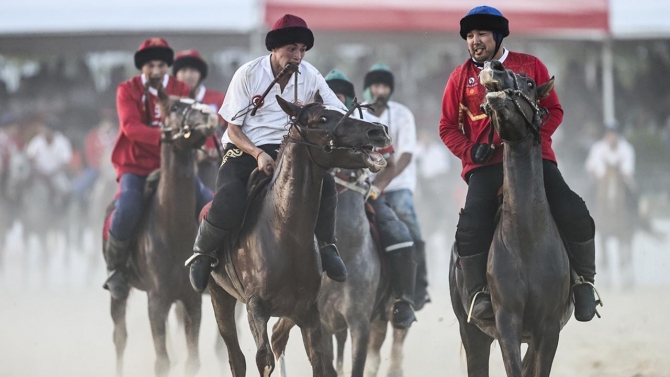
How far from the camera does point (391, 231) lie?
10125 mm

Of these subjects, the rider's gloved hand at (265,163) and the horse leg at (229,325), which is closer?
the rider's gloved hand at (265,163)

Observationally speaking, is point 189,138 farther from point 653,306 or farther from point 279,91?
point 653,306

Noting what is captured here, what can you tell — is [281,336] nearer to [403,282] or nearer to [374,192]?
[403,282]

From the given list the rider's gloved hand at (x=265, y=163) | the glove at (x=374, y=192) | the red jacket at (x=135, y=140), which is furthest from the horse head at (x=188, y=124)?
the rider's gloved hand at (x=265, y=163)

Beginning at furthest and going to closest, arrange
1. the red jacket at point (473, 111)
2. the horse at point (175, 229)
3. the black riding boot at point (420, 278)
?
the black riding boot at point (420, 278)
the horse at point (175, 229)
the red jacket at point (473, 111)

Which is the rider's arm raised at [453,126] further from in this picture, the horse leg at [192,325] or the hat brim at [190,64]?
the hat brim at [190,64]

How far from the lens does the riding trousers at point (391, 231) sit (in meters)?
10.1

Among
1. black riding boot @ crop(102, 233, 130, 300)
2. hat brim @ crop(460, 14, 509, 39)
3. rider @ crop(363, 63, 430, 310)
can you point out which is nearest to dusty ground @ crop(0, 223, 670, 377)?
rider @ crop(363, 63, 430, 310)

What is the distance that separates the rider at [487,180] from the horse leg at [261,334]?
1.35 m

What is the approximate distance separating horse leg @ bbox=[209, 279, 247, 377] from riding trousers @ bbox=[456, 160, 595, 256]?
1831mm

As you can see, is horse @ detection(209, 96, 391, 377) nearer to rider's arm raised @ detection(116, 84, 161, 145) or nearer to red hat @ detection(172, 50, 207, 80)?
rider's arm raised @ detection(116, 84, 161, 145)

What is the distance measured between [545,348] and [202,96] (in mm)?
6346

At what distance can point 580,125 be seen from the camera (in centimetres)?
2119

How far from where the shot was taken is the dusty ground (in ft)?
38.0
